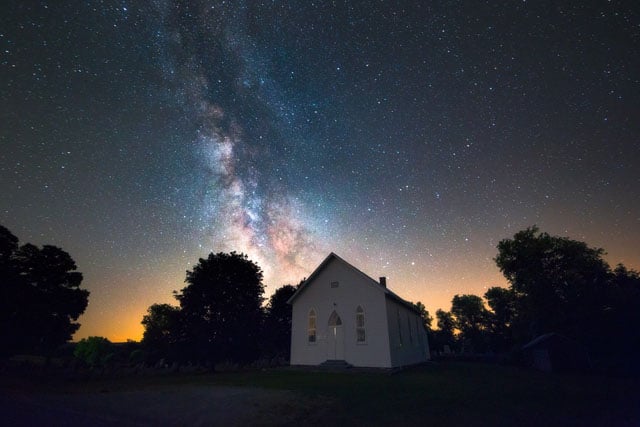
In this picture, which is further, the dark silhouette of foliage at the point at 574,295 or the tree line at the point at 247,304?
the dark silhouette of foliage at the point at 574,295

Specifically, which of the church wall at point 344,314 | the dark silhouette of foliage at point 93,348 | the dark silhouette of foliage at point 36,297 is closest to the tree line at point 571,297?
the church wall at point 344,314

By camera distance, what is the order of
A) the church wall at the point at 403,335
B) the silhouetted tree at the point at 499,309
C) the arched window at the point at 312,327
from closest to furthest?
1. the church wall at the point at 403,335
2. the arched window at the point at 312,327
3. the silhouetted tree at the point at 499,309

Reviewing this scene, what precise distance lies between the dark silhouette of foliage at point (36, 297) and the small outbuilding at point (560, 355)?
38520mm

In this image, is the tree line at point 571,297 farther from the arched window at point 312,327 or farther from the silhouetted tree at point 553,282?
the arched window at point 312,327

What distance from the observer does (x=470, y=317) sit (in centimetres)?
6869

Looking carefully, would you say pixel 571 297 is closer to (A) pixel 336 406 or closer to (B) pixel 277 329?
(B) pixel 277 329

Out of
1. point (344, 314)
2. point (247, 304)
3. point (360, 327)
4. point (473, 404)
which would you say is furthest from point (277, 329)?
point (473, 404)

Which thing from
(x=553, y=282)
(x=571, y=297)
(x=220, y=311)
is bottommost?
(x=220, y=311)

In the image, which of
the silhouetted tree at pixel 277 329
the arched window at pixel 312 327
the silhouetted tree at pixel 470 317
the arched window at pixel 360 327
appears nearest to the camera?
the arched window at pixel 360 327

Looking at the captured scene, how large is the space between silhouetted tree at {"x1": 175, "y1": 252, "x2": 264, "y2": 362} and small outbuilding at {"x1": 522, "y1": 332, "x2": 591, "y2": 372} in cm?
2520

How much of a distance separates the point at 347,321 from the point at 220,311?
1461cm

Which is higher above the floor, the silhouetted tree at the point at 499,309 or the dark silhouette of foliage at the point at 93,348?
the silhouetted tree at the point at 499,309

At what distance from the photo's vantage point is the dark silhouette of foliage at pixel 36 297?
22.1 meters

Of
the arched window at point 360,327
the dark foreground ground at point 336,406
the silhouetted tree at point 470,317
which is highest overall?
the silhouetted tree at point 470,317
